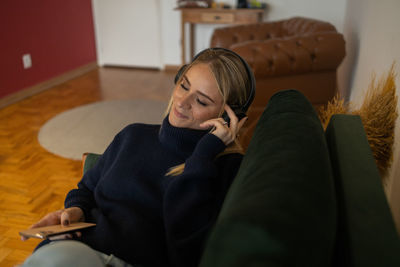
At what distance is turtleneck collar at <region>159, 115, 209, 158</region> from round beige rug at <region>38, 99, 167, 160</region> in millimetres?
1694

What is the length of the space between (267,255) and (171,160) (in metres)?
0.65

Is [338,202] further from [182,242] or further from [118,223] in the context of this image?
[118,223]

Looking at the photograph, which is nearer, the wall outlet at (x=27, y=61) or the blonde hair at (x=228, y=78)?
the blonde hair at (x=228, y=78)

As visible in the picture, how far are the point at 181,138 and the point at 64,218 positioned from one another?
40 centimetres

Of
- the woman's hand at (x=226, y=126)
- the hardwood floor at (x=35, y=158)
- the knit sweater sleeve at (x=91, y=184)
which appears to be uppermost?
the woman's hand at (x=226, y=126)

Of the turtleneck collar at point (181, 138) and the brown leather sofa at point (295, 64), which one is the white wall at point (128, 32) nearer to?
the brown leather sofa at point (295, 64)

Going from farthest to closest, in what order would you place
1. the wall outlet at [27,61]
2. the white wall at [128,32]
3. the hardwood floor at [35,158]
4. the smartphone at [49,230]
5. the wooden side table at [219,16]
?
the white wall at [128,32] → the wooden side table at [219,16] → the wall outlet at [27,61] → the hardwood floor at [35,158] → the smartphone at [49,230]

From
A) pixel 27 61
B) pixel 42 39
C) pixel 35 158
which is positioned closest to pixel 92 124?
pixel 35 158

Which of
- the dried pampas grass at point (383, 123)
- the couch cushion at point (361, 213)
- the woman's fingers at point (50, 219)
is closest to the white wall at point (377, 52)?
the dried pampas grass at point (383, 123)

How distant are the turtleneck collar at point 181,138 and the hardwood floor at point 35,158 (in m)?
1.06

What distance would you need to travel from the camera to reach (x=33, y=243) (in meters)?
1.78

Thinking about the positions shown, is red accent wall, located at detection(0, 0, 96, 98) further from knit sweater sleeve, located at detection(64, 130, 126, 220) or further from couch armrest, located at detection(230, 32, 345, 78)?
knit sweater sleeve, located at detection(64, 130, 126, 220)

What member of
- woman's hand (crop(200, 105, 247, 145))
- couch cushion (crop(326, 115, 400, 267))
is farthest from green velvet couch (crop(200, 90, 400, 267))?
woman's hand (crop(200, 105, 247, 145))

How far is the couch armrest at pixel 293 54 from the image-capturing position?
2295 mm
